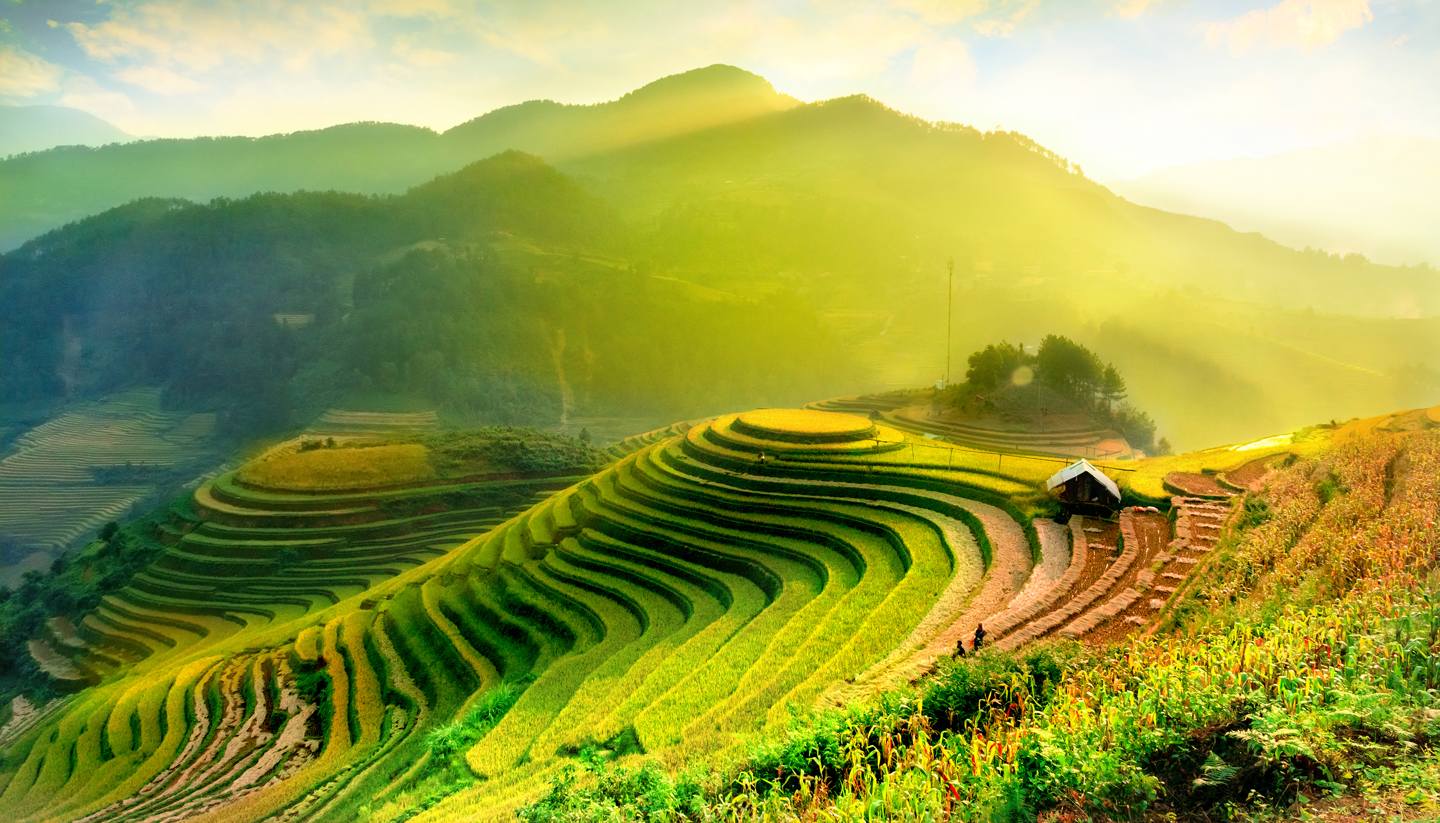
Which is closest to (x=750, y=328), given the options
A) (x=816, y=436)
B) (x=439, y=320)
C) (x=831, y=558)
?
(x=439, y=320)

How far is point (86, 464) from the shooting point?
64.5 m

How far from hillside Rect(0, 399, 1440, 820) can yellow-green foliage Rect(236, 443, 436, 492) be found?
9063 millimetres

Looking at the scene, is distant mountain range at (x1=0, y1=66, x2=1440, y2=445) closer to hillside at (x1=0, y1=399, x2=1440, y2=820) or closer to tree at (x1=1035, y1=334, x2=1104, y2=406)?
tree at (x1=1035, y1=334, x2=1104, y2=406)

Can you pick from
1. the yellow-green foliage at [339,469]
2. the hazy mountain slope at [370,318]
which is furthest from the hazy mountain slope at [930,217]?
the yellow-green foliage at [339,469]

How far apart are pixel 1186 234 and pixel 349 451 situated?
189186 mm

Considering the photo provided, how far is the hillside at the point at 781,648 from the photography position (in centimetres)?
570

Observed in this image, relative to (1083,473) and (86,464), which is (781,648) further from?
(86,464)

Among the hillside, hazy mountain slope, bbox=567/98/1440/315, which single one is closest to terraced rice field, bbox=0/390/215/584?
the hillside

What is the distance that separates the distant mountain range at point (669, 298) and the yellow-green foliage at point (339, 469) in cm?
3632

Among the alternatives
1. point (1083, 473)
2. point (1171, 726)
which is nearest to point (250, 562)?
point (1083, 473)

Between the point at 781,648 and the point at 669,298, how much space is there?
9915cm

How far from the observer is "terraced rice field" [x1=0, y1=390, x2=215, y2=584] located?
5447cm

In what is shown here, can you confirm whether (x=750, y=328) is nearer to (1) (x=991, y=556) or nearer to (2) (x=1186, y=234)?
(1) (x=991, y=556)

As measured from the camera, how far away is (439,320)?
283ft
